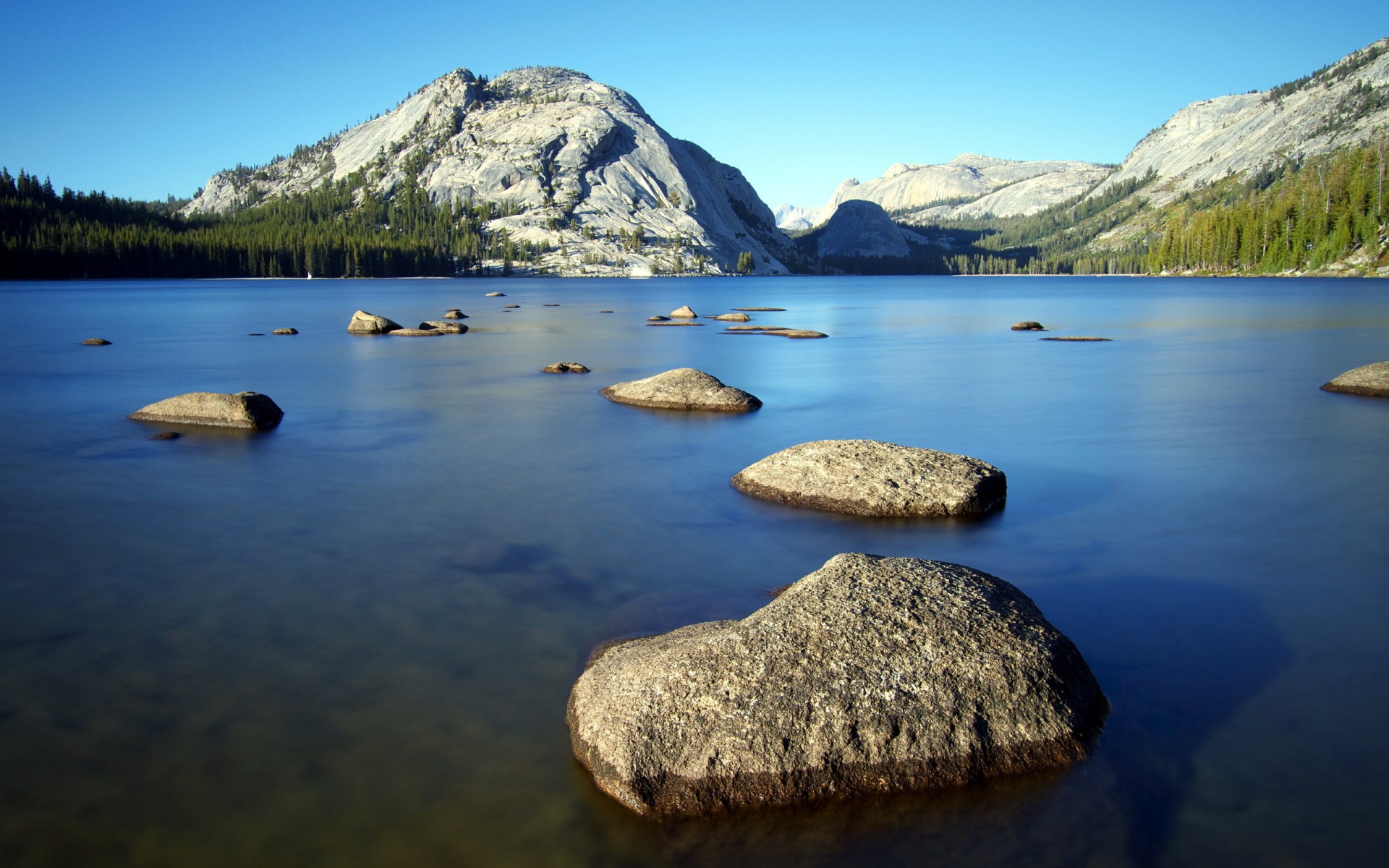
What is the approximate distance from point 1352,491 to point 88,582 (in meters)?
19.5

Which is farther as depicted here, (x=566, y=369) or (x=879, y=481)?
(x=566, y=369)

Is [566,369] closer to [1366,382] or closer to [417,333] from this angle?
[417,333]

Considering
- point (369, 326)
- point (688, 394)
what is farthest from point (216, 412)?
point (369, 326)

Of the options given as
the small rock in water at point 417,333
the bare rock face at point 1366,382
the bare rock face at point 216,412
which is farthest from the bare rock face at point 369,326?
the bare rock face at point 1366,382

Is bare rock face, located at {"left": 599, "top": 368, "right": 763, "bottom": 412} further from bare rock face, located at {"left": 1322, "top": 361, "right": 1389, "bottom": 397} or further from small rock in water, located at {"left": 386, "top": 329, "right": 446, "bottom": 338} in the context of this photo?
small rock in water, located at {"left": 386, "top": 329, "right": 446, "bottom": 338}

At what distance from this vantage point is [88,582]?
10.8 metres

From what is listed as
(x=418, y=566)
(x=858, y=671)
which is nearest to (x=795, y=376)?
(x=418, y=566)

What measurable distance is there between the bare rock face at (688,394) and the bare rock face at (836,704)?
1586cm

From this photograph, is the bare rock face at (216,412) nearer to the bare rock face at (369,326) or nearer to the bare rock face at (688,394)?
the bare rock face at (688,394)

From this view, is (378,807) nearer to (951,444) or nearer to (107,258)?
(951,444)

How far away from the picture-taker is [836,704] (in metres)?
6.71

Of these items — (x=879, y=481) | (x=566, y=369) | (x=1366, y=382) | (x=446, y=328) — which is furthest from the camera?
(x=446, y=328)

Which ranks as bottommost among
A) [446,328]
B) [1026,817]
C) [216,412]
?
[1026,817]

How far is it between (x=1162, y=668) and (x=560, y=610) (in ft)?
20.3
